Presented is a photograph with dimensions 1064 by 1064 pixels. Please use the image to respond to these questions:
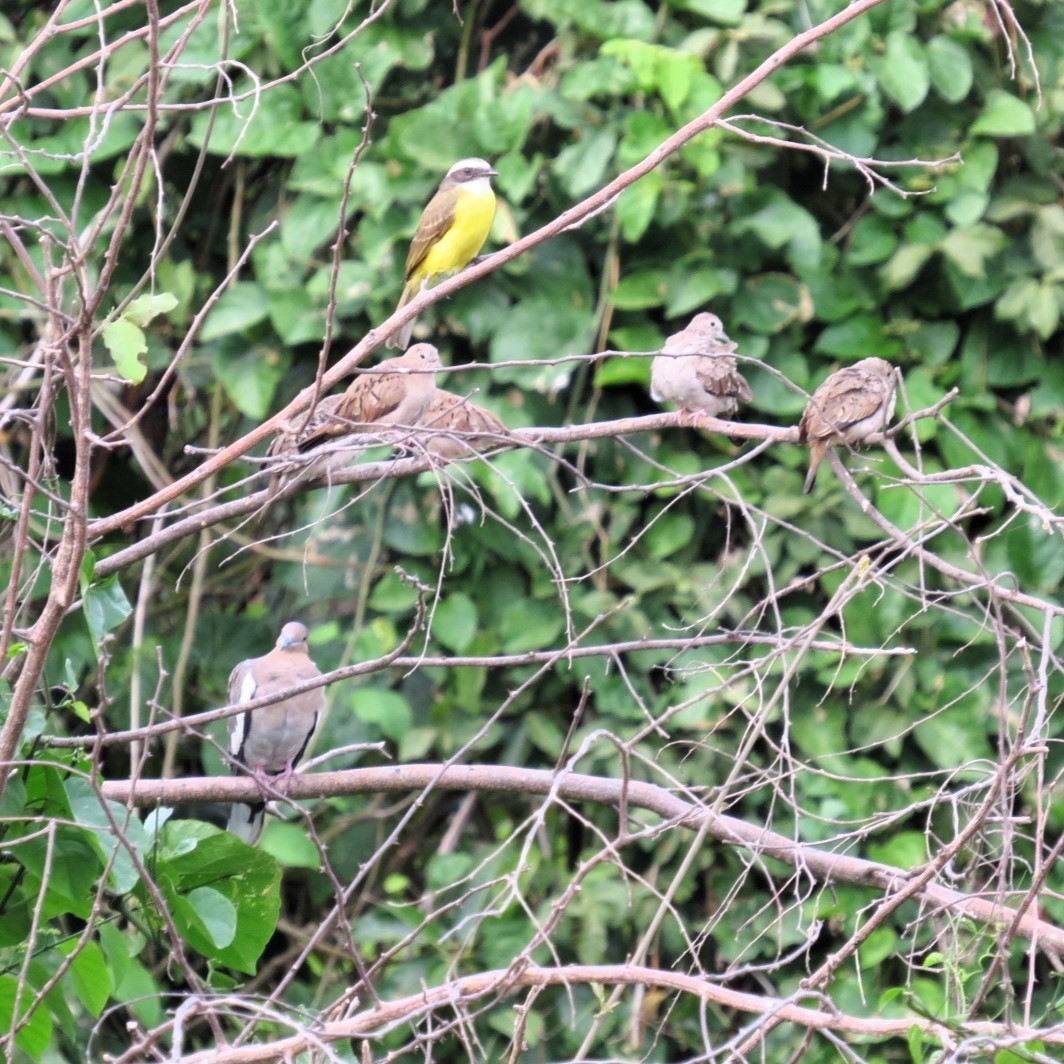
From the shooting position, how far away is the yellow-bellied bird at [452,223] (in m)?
4.61

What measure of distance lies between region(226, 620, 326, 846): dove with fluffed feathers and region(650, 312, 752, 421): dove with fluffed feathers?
1338 millimetres

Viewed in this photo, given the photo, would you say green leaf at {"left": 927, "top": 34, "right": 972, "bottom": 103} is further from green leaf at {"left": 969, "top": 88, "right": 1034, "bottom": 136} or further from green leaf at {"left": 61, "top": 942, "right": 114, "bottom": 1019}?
green leaf at {"left": 61, "top": 942, "right": 114, "bottom": 1019}

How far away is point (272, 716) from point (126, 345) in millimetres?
2402

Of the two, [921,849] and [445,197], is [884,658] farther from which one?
[445,197]


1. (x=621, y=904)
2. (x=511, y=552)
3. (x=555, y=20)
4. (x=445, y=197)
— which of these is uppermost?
(x=555, y=20)

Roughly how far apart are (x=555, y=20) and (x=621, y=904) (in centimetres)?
271

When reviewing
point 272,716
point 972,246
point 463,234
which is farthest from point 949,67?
point 272,716

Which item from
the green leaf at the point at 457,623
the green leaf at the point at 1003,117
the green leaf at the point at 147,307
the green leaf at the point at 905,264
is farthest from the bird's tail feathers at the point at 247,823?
the green leaf at the point at 1003,117

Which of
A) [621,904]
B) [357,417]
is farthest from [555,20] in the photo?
[621,904]

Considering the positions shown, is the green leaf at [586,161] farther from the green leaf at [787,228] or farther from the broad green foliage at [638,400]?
the green leaf at [787,228]

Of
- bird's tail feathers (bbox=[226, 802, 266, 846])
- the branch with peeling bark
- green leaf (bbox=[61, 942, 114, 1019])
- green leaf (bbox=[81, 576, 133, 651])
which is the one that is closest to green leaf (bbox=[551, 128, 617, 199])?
the branch with peeling bark

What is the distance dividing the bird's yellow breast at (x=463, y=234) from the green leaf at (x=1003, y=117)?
4.95 feet

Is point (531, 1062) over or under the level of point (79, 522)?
under

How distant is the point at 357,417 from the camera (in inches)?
191
